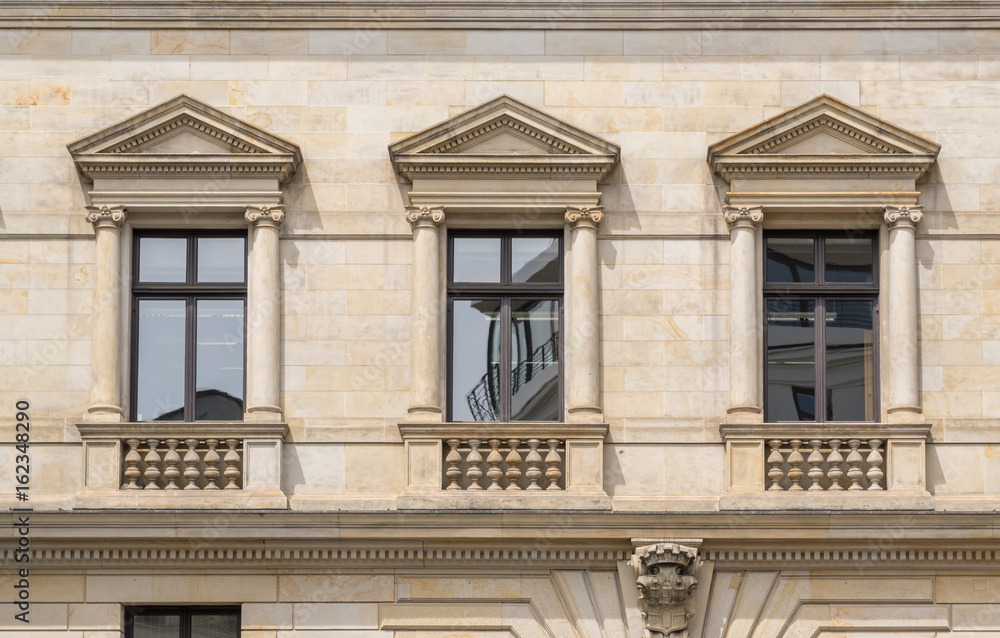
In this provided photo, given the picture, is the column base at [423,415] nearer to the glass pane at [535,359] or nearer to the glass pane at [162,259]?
the glass pane at [535,359]

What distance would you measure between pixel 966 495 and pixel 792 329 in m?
2.33

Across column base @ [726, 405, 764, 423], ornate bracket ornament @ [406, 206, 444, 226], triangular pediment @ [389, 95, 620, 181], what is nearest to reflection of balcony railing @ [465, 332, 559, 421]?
ornate bracket ornament @ [406, 206, 444, 226]

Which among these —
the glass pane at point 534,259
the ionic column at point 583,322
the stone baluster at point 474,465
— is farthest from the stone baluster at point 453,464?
the glass pane at point 534,259

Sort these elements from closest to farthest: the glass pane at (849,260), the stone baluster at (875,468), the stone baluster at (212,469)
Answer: the stone baluster at (875,468) → the stone baluster at (212,469) → the glass pane at (849,260)

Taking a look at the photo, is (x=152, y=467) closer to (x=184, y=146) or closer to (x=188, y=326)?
(x=188, y=326)

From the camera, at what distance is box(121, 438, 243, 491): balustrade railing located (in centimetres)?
1830

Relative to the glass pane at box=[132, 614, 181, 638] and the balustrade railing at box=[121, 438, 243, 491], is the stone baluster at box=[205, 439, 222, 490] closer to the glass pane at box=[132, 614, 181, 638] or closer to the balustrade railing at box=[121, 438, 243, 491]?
the balustrade railing at box=[121, 438, 243, 491]

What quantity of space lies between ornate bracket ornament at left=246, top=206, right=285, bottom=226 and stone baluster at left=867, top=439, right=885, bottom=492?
6189 mm

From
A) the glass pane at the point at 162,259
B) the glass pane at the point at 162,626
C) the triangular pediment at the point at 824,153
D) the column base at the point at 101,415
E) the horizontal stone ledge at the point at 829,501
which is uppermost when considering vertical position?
the triangular pediment at the point at 824,153

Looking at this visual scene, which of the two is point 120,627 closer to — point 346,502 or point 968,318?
point 346,502

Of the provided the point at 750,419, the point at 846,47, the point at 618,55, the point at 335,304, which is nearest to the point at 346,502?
the point at 335,304

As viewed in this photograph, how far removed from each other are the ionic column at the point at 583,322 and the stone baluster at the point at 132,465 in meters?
4.19

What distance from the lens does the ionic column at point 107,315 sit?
18438mm

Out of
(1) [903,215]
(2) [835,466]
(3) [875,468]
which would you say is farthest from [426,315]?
(1) [903,215]
